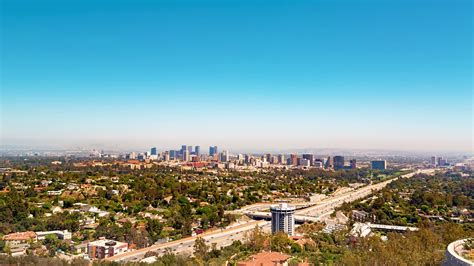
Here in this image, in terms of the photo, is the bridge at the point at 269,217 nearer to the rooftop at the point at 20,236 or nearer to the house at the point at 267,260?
the house at the point at 267,260

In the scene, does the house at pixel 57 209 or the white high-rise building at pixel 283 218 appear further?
the house at pixel 57 209

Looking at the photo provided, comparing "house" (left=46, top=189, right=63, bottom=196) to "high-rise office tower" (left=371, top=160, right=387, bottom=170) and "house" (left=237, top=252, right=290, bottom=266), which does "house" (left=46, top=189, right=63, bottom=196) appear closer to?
"house" (left=237, top=252, right=290, bottom=266)

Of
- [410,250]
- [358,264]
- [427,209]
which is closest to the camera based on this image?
[358,264]

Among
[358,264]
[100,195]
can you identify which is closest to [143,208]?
[100,195]

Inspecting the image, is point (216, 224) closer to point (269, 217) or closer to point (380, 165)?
point (269, 217)

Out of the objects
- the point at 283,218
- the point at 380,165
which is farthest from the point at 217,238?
→ the point at 380,165

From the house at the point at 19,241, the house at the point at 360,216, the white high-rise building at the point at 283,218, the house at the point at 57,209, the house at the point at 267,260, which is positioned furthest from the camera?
the house at the point at 360,216

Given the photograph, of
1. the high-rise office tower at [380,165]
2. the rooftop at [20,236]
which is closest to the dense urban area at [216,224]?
the rooftop at [20,236]

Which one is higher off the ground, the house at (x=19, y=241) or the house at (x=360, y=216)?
the house at (x=19, y=241)

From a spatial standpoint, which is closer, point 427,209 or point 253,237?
point 253,237

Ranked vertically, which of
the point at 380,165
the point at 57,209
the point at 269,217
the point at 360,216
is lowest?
the point at 269,217

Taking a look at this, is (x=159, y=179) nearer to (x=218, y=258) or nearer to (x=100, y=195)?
(x=100, y=195)
